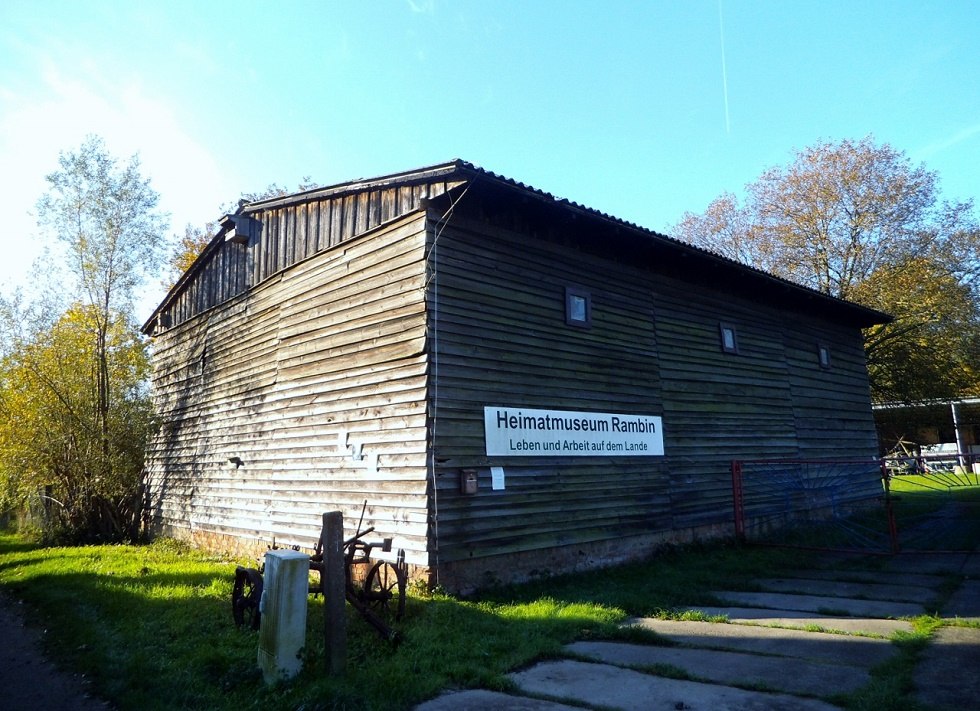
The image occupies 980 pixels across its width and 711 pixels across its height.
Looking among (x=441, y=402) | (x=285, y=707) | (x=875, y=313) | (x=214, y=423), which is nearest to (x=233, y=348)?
(x=214, y=423)

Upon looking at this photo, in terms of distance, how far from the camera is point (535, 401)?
8789 millimetres

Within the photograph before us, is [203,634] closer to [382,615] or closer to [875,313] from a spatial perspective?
[382,615]

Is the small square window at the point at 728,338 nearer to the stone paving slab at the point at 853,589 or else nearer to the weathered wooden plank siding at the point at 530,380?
the weathered wooden plank siding at the point at 530,380

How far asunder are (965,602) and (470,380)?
5.87 metres

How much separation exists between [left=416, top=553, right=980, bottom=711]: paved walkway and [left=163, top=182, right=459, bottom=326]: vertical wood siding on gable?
18.2 ft

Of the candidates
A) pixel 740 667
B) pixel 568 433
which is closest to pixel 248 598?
pixel 740 667

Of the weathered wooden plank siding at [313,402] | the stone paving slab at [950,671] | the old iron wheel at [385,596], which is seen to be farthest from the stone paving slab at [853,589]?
the old iron wheel at [385,596]

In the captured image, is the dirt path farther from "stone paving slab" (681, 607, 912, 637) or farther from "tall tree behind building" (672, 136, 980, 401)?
"tall tree behind building" (672, 136, 980, 401)

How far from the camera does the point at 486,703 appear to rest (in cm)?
439

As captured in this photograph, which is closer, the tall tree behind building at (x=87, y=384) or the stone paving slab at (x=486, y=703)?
the stone paving slab at (x=486, y=703)

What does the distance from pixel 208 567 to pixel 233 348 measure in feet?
13.7

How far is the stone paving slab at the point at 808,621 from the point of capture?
19.8 feet

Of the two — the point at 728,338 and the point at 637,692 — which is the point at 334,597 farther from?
the point at 728,338

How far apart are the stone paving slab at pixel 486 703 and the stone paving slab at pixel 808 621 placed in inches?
115
